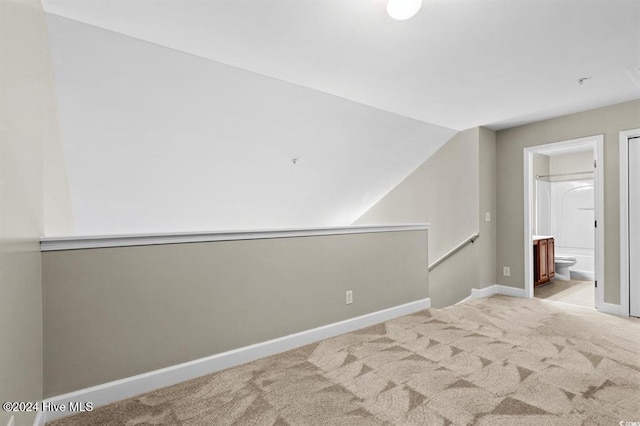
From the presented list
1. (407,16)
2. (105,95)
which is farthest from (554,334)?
(105,95)

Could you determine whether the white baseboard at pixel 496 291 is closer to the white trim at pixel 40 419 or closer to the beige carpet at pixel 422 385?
the beige carpet at pixel 422 385

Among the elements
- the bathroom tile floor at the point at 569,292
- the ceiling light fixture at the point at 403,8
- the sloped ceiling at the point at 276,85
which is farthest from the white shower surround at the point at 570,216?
the ceiling light fixture at the point at 403,8

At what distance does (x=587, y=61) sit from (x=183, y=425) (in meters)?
3.70

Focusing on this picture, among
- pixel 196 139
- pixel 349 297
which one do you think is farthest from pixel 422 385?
pixel 196 139

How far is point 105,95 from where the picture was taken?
2320 millimetres

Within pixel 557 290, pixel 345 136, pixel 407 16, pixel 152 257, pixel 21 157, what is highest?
pixel 407 16

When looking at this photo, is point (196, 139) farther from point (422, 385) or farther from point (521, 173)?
point (521, 173)

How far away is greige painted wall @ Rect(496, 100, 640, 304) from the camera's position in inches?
138

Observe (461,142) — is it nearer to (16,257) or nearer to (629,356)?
(629,356)

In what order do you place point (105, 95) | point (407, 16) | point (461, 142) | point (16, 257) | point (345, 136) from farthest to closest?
point (461, 142) < point (345, 136) < point (105, 95) < point (407, 16) < point (16, 257)

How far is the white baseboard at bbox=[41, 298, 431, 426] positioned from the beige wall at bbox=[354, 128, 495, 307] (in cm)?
207

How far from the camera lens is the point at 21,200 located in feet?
4.41

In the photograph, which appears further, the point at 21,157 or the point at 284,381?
the point at 284,381

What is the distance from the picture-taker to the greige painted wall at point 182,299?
1761mm
